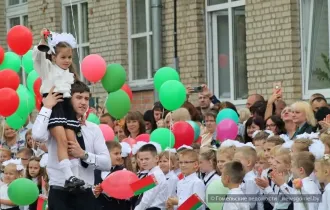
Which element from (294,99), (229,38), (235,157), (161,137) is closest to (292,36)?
(294,99)

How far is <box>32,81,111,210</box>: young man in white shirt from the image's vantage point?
28.8ft

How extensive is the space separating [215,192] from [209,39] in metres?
6.74

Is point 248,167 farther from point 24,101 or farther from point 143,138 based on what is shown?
point 24,101

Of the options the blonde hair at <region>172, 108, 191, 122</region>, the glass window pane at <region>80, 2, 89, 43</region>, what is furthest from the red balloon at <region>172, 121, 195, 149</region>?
the glass window pane at <region>80, 2, 89, 43</region>

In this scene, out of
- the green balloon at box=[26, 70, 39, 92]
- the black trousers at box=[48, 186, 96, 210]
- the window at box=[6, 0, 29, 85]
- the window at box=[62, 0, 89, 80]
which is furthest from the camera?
the window at box=[6, 0, 29, 85]

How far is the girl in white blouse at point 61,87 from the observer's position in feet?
28.8

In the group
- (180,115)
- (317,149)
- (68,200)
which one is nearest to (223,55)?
(180,115)

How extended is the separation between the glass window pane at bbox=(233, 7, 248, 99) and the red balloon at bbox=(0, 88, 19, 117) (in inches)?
195

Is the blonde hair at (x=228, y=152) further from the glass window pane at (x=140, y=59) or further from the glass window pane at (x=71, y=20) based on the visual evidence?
the glass window pane at (x=71, y=20)

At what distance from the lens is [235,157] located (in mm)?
11023

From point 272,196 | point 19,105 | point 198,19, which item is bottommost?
point 272,196

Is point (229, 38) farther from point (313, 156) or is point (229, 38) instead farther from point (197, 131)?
point (313, 156)

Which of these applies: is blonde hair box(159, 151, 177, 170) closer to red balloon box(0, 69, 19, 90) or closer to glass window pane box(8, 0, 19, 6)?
red balloon box(0, 69, 19, 90)

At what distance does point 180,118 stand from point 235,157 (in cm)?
228
